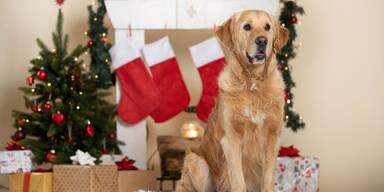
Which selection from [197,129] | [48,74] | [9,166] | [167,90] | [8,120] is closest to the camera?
[9,166]

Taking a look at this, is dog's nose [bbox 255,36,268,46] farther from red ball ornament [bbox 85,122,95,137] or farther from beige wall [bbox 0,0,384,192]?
beige wall [bbox 0,0,384,192]

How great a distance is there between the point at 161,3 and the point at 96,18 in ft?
1.80

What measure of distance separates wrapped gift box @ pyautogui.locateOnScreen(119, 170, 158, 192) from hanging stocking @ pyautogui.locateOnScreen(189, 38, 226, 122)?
70cm

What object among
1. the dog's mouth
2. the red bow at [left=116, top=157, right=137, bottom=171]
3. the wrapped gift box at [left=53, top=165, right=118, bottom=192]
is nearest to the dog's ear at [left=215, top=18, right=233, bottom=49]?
the dog's mouth

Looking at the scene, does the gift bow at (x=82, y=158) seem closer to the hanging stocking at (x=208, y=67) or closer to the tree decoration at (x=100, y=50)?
the tree decoration at (x=100, y=50)

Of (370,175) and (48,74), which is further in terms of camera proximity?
(370,175)

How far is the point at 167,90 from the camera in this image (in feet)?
17.1

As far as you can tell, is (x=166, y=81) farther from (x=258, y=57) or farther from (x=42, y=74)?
(x=258, y=57)

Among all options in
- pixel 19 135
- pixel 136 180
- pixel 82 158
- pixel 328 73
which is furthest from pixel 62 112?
pixel 328 73

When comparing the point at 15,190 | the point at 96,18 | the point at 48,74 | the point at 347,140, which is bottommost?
the point at 15,190

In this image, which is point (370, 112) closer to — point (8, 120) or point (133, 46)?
point (133, 46)

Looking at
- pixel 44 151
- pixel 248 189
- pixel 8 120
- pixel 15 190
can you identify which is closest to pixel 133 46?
pixel 44 151

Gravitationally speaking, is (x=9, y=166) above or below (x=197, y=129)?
below

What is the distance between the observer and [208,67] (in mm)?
5211
